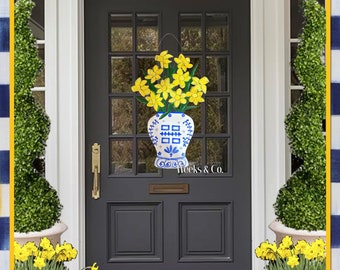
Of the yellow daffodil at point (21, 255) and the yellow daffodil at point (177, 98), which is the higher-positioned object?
Result: the yellow daffodil at point (177, 98)

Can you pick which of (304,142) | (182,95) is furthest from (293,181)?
(182,95)

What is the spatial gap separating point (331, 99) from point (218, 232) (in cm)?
302

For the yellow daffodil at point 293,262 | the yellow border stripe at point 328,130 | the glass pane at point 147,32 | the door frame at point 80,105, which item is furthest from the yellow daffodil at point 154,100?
the yellow border stripe at point 328,130

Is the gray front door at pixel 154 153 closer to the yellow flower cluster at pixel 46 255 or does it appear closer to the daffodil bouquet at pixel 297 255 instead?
the daffodil bouquet at pixel 297 255

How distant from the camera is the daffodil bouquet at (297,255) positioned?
2.87m

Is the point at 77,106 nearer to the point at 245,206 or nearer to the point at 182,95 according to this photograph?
the point at 182,95

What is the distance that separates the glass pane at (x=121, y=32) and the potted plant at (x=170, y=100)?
27 cm

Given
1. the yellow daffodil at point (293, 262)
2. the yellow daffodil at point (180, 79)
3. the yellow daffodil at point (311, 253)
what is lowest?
the yellow daffodil at point (293, 262)

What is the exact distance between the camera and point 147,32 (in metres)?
4.47

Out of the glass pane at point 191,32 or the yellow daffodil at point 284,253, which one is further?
the glass pane at point 191,32

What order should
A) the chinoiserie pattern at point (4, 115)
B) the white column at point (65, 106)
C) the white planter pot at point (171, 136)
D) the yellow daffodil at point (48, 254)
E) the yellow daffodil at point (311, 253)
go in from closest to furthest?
the chinoiserie pattern at point (4, 115) → the yellow daffodil at point (311, 253) → the yellow daffodil at point (48, 254) → the white planter pot at point (171, 136) → the white column at point (65, 106)

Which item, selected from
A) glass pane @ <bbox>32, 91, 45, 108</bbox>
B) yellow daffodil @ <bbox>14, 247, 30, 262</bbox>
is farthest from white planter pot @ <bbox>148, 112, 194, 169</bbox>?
yellow daffodil @ <bbox>14, 247, 30, 262</bbox>

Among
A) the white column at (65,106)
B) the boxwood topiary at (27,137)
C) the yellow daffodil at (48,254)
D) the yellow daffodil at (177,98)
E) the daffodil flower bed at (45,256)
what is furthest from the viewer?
the white column at (65,106)

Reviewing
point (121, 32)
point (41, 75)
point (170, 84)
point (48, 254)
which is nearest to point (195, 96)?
point (170, 84)
